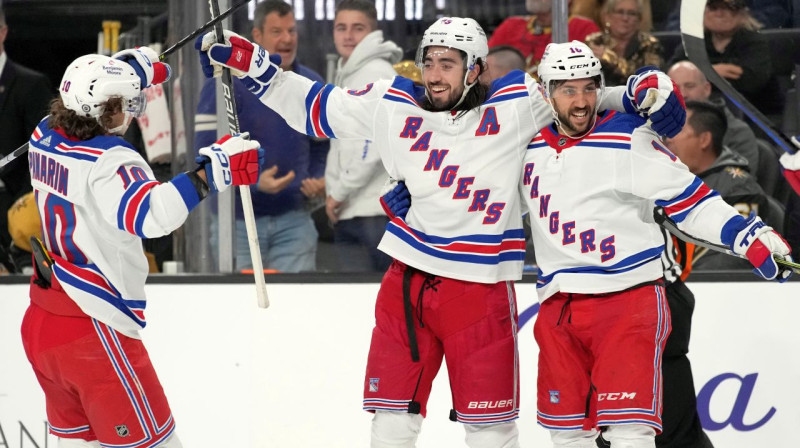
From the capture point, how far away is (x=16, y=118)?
15.9ft

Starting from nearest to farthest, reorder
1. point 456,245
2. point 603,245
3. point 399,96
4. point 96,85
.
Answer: point 96,85, point 603,245, point 456,245, point 399,96

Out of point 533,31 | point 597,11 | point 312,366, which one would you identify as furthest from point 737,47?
point 312,366

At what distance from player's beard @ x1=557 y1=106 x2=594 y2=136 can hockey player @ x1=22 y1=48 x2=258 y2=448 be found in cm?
84

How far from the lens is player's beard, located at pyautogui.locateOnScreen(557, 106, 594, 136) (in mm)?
3275

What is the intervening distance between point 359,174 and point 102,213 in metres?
1.46

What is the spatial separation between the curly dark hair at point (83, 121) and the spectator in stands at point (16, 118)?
5.55 feet

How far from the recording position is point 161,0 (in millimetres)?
4746

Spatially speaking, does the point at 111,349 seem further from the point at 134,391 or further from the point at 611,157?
the point at 611,157

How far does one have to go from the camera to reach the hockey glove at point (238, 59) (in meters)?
3.46

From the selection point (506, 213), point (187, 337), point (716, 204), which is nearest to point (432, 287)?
point (506, 213)

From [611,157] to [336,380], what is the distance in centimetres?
155

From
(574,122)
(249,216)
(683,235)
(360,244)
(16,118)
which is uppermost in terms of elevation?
(574,122)

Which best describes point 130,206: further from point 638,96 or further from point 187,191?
point 638,96

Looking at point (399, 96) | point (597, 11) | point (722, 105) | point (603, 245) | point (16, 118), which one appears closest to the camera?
point (603, 245)
